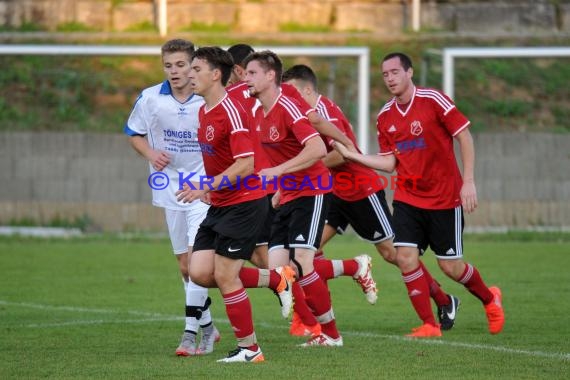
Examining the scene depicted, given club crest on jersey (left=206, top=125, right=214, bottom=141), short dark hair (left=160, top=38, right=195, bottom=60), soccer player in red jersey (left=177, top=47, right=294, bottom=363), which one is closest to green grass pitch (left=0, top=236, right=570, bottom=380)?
soccer player in red jersey (left=177, top=47, right=294, bottom=363)

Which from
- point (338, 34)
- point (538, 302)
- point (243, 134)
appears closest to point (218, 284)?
point (243, 134)

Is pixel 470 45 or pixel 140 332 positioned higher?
pixel 470 45

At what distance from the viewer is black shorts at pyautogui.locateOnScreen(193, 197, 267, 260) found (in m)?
7.80

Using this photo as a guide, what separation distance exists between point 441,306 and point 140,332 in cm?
256

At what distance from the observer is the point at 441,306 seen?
981cm

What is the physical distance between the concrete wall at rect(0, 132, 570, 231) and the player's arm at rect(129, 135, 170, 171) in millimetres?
10110

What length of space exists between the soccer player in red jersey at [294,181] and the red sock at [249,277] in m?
0.70

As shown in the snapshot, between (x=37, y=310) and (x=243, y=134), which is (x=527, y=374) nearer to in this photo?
(x=243, y=134)

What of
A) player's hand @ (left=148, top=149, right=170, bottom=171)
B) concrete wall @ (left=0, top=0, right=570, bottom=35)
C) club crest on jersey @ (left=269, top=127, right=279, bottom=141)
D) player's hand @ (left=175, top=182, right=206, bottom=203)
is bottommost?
player's hand @ (left=175, top=182, right=206, bottom=203)

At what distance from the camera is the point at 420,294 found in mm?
9367

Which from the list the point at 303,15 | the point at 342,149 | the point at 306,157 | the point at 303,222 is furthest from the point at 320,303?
the point at 303,15

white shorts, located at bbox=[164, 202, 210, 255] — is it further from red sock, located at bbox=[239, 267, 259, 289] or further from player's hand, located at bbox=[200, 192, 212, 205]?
player's hand, located at bbox=[200, 192, 212, 205]

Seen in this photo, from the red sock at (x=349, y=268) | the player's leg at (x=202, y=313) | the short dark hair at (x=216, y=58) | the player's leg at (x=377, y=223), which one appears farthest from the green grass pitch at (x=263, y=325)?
the short dark hair at (x=216, y=58)

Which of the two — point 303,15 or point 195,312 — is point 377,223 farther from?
point 303,15
